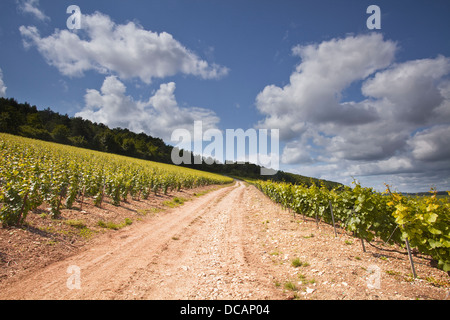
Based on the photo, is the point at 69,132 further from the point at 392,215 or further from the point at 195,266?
the point at 392,215

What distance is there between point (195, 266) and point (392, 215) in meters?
7.67

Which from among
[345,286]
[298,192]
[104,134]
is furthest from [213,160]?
[345,286]

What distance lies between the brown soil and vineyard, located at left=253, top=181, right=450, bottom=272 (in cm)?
77

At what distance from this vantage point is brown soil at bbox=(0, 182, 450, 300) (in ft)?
16.0

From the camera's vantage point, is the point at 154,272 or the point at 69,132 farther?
the point at 69,132

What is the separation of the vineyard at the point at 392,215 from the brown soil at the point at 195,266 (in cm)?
77

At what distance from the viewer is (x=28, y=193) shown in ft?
25.3

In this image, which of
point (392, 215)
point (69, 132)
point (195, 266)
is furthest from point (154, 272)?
point (69, 132)

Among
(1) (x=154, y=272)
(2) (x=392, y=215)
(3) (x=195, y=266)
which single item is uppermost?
(2) (x=392, y=215)

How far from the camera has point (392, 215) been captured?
7711 millimetres

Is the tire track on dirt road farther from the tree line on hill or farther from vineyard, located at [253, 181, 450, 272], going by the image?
the tree line on hill

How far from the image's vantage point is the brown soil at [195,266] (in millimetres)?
4887
